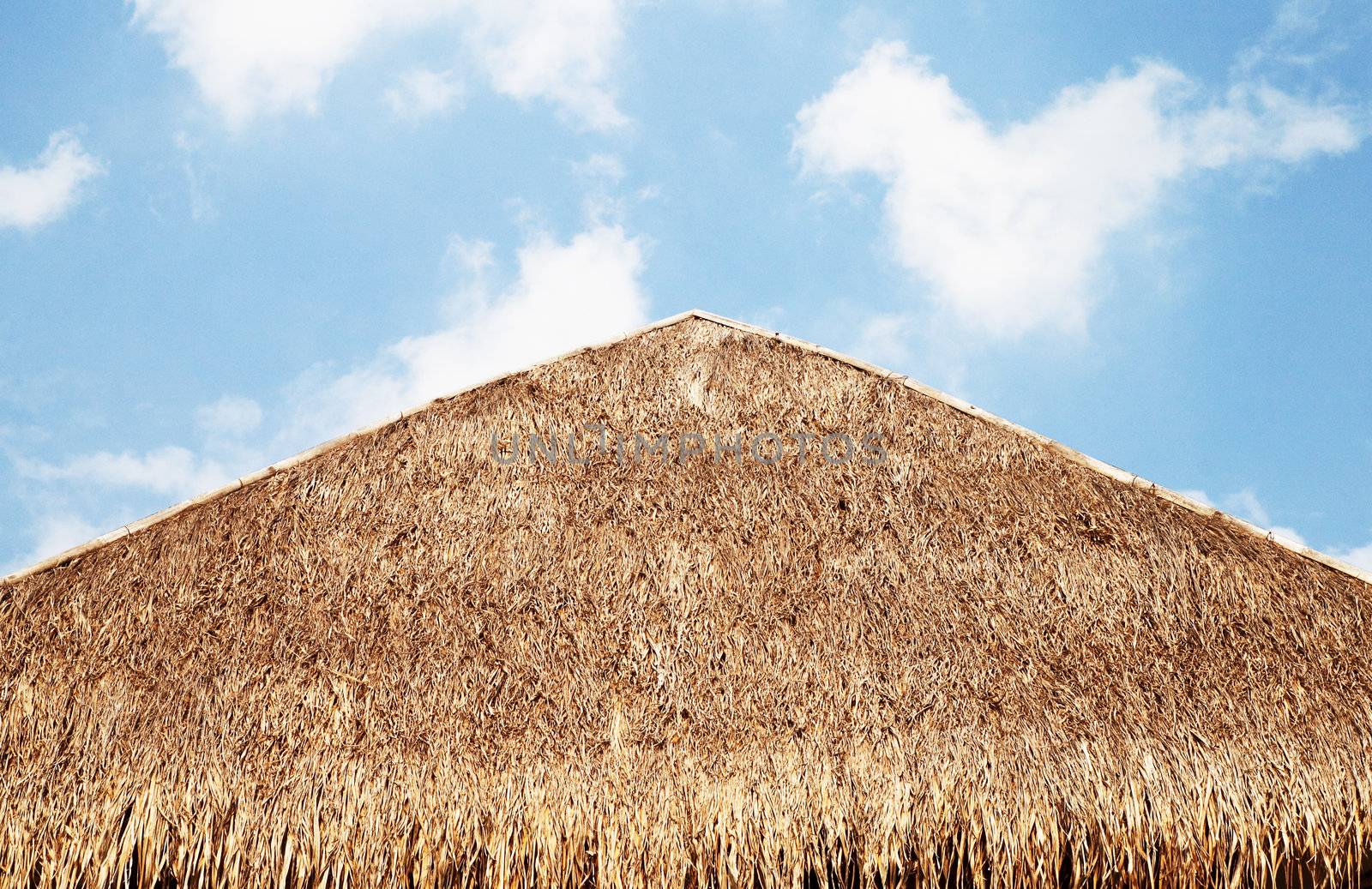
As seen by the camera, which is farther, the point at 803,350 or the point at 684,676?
the point at 803,350

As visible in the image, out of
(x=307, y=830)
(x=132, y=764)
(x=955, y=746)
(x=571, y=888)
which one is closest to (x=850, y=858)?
(x=955, y=746)

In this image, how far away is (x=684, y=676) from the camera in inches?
117

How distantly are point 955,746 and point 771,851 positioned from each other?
0.70 meters

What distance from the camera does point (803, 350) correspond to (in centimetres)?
410

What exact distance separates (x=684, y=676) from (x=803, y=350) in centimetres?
176

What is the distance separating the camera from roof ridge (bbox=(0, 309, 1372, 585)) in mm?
3344

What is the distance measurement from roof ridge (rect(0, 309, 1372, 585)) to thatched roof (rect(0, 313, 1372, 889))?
21 mm

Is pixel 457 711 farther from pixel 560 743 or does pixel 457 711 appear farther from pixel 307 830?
pixel 307 830

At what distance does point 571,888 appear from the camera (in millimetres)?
2652

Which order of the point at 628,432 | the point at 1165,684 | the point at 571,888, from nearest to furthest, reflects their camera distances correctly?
1. the point at 571,888
2. the point at 1165,684
3. the point at 628,432

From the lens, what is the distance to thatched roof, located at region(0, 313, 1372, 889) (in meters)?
2.70

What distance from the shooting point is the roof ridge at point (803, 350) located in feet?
11.0

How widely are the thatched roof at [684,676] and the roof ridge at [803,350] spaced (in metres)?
0.02

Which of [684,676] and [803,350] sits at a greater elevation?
[803,350]
